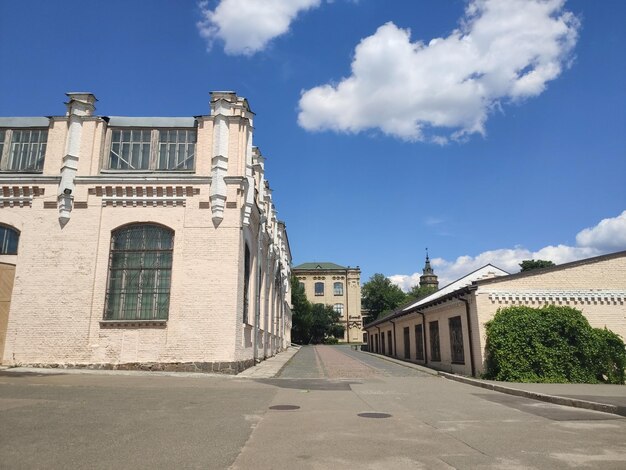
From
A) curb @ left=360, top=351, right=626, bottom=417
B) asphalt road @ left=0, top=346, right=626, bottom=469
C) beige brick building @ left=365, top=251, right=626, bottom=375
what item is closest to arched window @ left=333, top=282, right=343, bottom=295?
beige brick building @ left=365, top=251, right=626, bottom=375

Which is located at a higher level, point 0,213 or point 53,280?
point 0,213

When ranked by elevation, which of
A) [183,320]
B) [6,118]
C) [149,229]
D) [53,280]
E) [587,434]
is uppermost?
[6,118]

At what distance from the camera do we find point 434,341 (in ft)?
75.2

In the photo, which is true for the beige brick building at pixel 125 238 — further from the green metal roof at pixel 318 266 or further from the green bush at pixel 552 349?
the green metal roof at pixel 318 266

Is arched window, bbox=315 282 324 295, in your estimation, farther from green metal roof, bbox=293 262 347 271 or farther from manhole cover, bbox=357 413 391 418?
manhole cover, bbox=357 413 391 418

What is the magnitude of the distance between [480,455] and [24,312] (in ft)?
53.5

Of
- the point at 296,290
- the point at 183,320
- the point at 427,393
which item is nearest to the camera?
the point at 427,393

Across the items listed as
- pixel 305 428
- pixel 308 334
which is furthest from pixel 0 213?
pixel 308 334

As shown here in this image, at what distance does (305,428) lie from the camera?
22.8ft

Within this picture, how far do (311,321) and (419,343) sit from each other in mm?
47675

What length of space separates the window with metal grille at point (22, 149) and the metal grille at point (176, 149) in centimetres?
460

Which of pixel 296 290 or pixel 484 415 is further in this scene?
pixel 296 290

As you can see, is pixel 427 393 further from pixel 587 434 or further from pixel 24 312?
pixel 24 312

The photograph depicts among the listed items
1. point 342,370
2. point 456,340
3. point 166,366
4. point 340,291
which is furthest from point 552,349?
point 340,291
